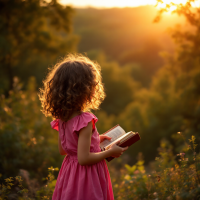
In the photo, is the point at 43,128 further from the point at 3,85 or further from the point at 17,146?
the point at 3,85

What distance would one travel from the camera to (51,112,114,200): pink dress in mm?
1636

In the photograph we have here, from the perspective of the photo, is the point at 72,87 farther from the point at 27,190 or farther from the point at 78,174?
the point at 27,190

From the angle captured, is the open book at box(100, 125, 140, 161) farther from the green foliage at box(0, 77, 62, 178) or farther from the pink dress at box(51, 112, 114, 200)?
the green foliage at box(0, 77, 62, 178)

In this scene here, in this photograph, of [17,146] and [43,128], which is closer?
[17,146]

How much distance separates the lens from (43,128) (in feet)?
18.4

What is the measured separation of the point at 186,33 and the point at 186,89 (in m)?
1.33

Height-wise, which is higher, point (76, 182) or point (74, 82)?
point (74, 82)

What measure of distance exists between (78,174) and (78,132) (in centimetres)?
36

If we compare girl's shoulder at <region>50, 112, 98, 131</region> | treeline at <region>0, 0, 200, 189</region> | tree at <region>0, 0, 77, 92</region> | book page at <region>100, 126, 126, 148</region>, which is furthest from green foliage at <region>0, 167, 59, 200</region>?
tree at <region>0, 0, 77, 92</region>

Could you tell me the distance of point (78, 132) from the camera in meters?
1.64

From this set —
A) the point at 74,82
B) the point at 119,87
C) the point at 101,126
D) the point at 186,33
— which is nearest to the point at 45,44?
the point at 101,126

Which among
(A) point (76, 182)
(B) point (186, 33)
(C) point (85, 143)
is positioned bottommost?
(A) point (76, 182)

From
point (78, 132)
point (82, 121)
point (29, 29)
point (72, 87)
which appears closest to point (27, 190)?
point (78, 132)

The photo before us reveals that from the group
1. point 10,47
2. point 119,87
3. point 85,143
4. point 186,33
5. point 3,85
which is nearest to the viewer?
point 85,143
